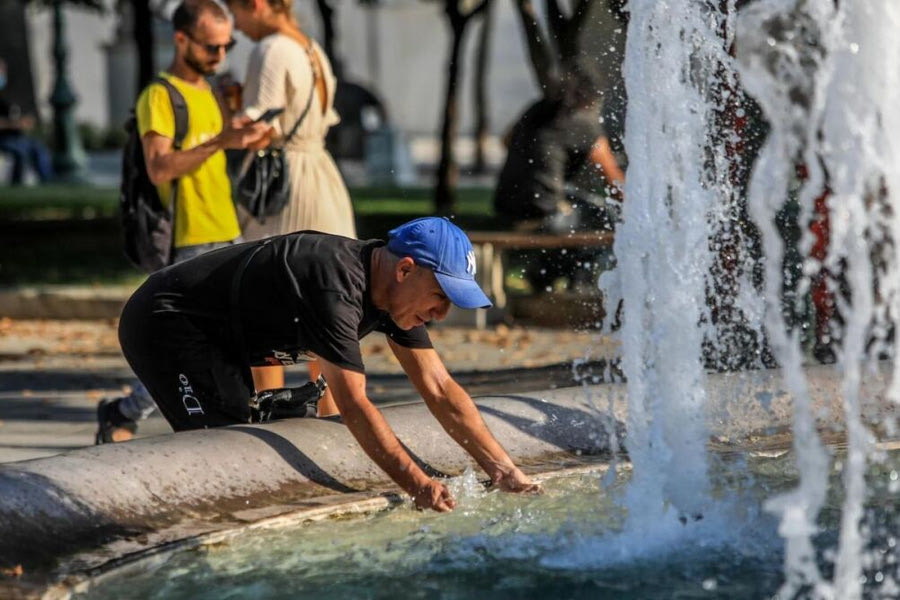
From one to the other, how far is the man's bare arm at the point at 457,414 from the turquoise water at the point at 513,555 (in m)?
0.11

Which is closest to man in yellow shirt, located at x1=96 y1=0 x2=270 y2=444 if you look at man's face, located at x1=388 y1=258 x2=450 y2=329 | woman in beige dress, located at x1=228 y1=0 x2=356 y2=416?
woman in beige dress, located at x1=228 y1=0 x2=356 y2=416

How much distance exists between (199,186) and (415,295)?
2.05m

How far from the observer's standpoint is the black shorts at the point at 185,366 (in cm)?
453

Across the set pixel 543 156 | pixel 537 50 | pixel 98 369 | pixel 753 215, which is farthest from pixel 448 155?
pixel 753 215

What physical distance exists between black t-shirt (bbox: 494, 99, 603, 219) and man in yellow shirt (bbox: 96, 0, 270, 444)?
2875mm

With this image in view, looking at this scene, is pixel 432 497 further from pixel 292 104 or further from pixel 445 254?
pixel 292 104

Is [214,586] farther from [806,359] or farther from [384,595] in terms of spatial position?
[806,359]

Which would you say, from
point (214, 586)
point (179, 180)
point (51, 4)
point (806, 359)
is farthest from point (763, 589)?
point (51, 4)

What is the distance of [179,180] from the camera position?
19.5ft

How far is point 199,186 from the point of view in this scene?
5953 mm

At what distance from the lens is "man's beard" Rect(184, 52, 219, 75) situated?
5.95 meters

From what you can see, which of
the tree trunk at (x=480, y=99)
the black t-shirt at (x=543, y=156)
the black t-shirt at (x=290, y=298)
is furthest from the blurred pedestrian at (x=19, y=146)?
the black t-shirt at (x=290, y=298)

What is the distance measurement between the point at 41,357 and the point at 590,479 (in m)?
4.71

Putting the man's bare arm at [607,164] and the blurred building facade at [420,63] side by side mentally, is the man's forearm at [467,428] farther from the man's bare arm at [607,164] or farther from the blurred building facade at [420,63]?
the blurred building facade at [420,63]
